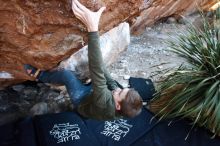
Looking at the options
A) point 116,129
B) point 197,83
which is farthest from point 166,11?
point 116,129

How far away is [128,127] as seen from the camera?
4008mm

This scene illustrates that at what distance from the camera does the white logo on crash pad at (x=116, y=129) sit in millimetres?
3863

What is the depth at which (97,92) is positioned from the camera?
2.62 meters

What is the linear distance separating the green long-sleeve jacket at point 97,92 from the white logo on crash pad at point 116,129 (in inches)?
37.9

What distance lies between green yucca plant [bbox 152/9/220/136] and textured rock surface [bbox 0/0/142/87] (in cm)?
142

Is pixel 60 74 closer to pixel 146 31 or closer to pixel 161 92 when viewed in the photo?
pixel 161 92

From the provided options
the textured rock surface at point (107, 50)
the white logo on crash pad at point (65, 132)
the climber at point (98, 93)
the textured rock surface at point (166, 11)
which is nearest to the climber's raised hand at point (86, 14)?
the climber at point (98, 93)

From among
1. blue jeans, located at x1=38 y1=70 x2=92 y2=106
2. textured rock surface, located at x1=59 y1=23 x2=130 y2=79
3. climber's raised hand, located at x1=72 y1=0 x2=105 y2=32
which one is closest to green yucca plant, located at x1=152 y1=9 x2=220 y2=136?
textured rock surface, located at x1=59 y1=23 x2=130 y2=79

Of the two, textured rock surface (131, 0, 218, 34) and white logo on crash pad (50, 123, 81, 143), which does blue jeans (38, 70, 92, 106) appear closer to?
white logo on crash pad (50, 123, 81, 143)

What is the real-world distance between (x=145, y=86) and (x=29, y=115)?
1543mm

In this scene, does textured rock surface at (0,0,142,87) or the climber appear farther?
textured rock surface at (0,0,142,87)

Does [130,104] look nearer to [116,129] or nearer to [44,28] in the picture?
[44,28]

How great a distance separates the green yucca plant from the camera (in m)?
3.85

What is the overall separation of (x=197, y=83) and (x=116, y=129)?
1075mm
